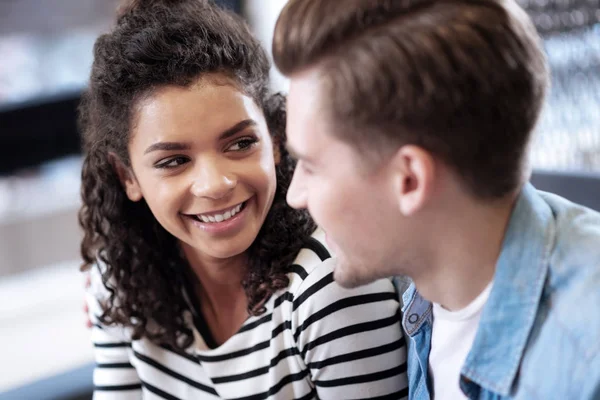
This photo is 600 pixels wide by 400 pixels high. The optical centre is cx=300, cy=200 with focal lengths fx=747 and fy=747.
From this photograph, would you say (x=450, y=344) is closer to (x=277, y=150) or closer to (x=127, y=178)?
(x=277, y=150)

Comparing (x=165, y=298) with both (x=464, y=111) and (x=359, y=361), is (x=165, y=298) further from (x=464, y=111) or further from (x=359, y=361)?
(x=464, y=111)

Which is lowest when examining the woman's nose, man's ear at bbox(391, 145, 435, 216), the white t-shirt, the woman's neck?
the white t-shirt

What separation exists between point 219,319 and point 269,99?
374 millimetres

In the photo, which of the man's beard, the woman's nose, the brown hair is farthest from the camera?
the woman's nose

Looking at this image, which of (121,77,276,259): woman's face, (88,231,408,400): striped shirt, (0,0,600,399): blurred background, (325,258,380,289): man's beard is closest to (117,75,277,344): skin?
(121,77,276,259): woman's face

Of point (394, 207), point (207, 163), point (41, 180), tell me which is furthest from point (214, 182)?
point (41, 180)

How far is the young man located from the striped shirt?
7.9 inches

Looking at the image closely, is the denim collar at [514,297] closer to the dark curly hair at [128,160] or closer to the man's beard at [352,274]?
the man's beard at [352,274]

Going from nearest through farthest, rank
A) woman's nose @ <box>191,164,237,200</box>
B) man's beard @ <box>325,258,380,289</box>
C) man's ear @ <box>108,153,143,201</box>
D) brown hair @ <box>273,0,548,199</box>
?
brown hair @ <box>273,0,548,199</box> → man's beard @ <box>325,258,380,289</box> → woman's nose @ <box>191,164,237,200</box> → man's ear @ <box>108,153,143,201</box>

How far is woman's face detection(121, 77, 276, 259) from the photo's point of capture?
104 centimetres

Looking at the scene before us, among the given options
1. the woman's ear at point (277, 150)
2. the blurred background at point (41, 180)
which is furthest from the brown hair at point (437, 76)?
the blurred background at point (41, 180)

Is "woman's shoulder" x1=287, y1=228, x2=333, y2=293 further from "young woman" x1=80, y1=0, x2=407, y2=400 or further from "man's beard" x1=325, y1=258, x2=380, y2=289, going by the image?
"man's beard" x1=325, y1=258, x2=380, y2=289

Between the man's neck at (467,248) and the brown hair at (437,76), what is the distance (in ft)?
0.09

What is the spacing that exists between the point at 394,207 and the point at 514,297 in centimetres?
16
